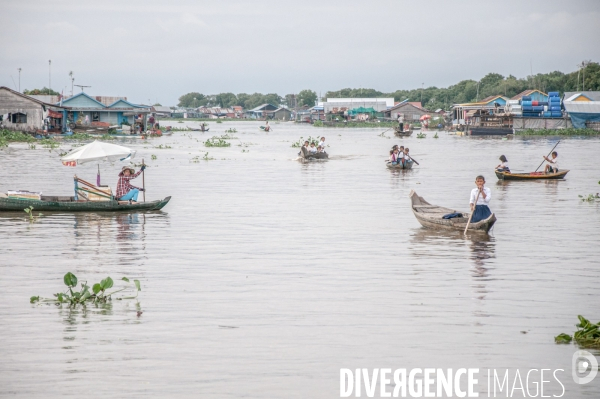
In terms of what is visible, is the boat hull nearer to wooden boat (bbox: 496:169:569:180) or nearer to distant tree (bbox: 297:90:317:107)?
wooden boat (bbox: 496:169:569:180)

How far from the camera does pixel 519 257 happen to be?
12.7 meters

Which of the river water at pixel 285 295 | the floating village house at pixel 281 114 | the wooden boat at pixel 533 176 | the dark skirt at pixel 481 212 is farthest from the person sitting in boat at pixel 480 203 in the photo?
the floating village house at pixel 281 114

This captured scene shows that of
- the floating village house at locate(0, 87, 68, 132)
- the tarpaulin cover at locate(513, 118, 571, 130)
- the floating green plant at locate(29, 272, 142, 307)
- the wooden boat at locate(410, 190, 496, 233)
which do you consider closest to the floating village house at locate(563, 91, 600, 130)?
the tarpaulin cover at locate(513, 118, 571, 130)

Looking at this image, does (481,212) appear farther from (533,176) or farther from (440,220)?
(533,176)

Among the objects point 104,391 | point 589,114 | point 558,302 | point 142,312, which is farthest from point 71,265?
point 589,114

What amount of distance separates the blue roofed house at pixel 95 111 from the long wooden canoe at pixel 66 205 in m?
46.7

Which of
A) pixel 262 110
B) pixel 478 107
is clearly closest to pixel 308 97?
pixel 262 110

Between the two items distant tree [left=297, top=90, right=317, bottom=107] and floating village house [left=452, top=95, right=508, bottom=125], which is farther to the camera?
distant tree [left=297, top=90, right=317, bottom=107]

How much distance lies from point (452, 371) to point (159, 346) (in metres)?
3.05

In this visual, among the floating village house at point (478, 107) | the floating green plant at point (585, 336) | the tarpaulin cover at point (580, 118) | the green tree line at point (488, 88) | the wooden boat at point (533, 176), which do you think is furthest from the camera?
the green tree line at point (488, 88)

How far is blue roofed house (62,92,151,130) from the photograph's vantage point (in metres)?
63.6

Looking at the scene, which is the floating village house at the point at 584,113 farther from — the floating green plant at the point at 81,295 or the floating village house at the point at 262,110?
the floating village house at the point at 262,110

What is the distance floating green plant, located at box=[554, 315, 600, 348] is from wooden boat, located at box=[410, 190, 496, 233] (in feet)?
19.2

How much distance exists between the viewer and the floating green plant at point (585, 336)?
7773mm
